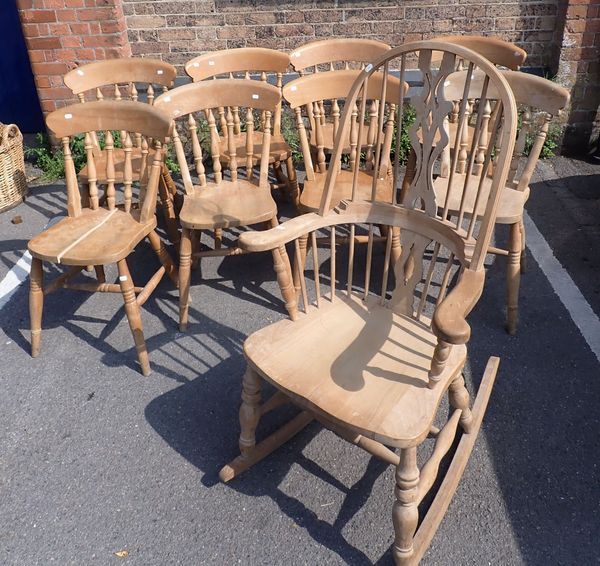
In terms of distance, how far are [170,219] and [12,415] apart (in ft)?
4.37

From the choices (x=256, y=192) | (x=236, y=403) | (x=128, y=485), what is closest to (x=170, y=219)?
(x=256, y=192)

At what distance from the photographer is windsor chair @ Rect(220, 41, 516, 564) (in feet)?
4.99

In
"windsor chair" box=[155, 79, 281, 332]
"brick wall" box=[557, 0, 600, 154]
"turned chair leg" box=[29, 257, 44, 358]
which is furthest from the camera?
"brick wall" box=[557, 0, 600, 154]

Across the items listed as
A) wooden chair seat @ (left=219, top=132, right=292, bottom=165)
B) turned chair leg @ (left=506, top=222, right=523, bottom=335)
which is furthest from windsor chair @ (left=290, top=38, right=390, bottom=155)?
turned chair leg @ (left=506, top=222, right=523, bottom=335)

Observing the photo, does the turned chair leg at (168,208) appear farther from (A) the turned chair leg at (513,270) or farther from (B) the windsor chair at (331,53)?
(A) the turned chair leg at (513,270)

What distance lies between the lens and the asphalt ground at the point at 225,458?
1.78m

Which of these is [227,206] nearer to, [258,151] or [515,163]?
[258,151]

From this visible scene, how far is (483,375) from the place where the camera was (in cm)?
230

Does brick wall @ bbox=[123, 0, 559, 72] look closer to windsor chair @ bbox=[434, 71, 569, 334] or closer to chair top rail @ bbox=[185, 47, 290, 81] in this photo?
chair top rail @ bbox=[185, 47, 290, 81]

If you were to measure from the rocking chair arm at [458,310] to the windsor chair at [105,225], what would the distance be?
143 centimetres

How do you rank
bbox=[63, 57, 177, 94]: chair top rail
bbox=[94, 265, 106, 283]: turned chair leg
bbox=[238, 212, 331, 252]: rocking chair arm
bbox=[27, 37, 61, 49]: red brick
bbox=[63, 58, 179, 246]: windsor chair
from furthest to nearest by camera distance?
1. bbox=[27, 37, 61, 49]: red brick
2. bbox=[63, 57, 177, 94]: chair top rail
3. bbox=[63, 58, 179, 246]: windsor chair
4. bbox=[94, 265, 106, 283]: turned chair leg
5. bbox=[238, 212, 331, 252]: rocking chair arm

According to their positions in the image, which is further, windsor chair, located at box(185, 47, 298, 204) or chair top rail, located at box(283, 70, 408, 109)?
windsor chair, located at box(185, 47, 298, 204)

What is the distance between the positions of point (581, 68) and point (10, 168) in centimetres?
419

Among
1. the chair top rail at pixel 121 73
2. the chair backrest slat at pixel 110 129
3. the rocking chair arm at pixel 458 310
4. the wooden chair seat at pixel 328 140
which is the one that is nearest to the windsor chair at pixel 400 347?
the rocking chair arm at pixel 458 310
